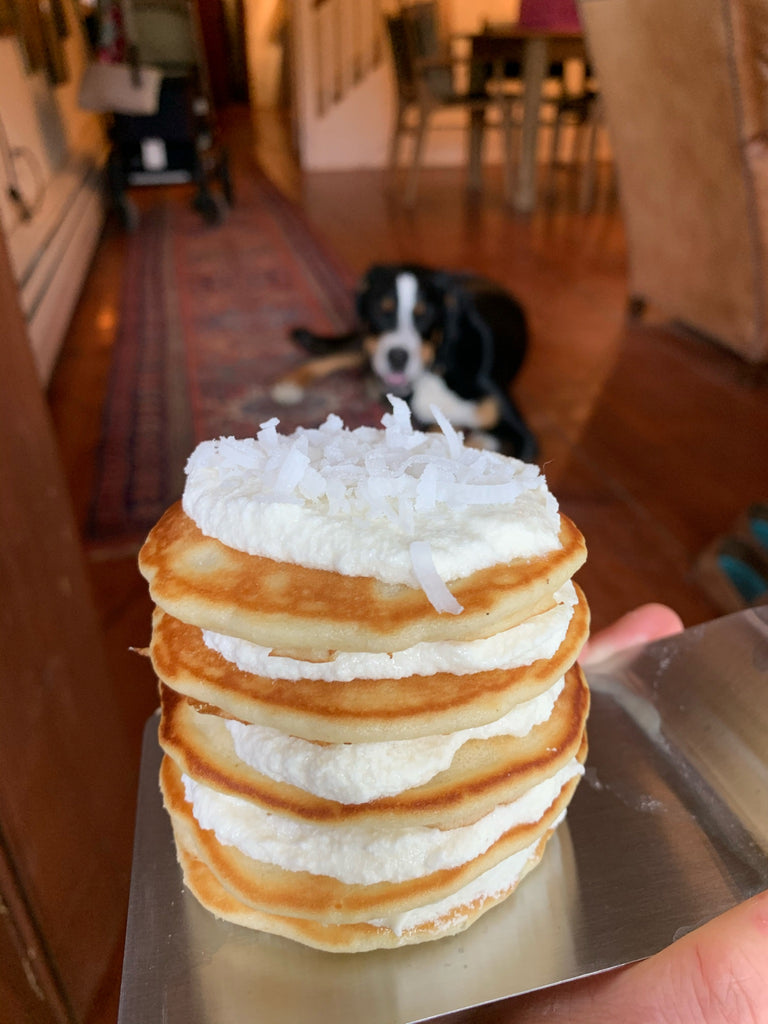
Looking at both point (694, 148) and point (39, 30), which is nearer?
Answer: point (39, 30)

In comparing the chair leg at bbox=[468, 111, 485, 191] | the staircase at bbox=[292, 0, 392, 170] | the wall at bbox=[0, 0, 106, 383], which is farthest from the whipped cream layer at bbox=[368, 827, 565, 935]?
the staircase at bbox=[292, 0, 392, 170]

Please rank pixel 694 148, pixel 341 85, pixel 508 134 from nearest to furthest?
pixel 694 148
pixel 508 134
pixel 341 85

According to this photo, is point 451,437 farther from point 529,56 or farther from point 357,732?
point 529,56

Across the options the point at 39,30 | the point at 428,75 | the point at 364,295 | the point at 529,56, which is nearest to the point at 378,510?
the point at 39,30

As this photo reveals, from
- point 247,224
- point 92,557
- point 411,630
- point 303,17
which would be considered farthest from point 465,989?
point 303,17

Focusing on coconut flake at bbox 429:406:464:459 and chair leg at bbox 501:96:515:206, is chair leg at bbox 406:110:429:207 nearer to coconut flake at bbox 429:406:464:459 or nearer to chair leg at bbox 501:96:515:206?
chair leg at bbox 501:96:515:206

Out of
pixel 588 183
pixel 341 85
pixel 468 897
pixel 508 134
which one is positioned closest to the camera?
pixel 468 897
